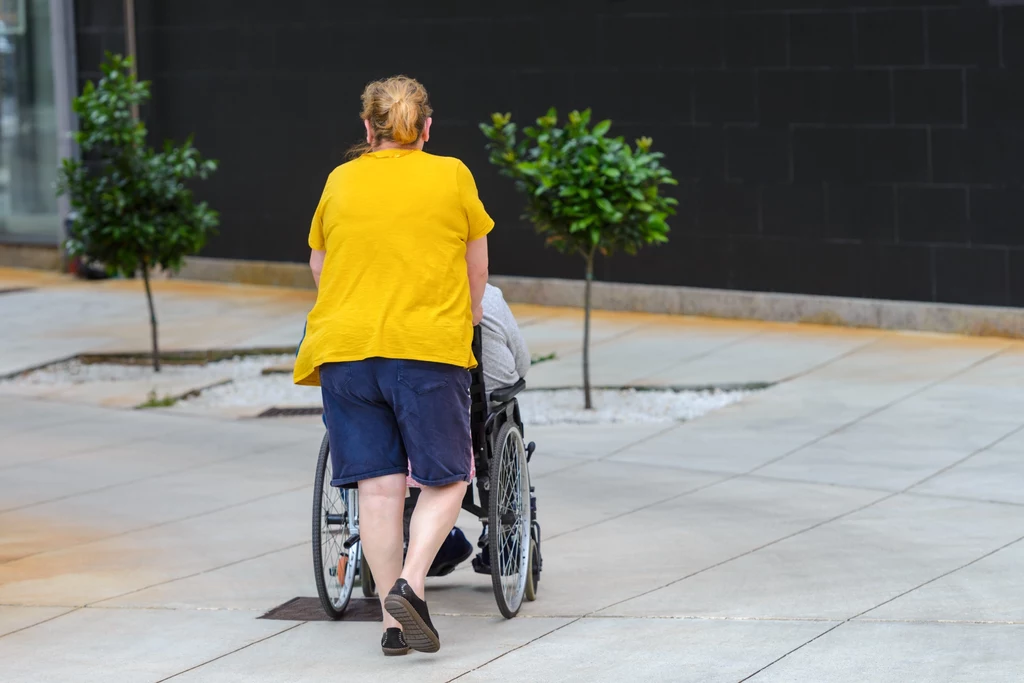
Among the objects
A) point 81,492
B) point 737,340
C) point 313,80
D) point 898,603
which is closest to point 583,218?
point 737,340

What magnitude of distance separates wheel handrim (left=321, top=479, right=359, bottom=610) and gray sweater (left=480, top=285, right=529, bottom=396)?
2.22ft

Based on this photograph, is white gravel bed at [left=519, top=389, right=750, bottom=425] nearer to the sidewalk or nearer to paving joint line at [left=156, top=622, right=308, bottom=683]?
the sidewalk

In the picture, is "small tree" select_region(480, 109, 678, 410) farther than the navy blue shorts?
Yes

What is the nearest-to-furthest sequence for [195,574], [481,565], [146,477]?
[481,565] < [195,574] < [146,477]

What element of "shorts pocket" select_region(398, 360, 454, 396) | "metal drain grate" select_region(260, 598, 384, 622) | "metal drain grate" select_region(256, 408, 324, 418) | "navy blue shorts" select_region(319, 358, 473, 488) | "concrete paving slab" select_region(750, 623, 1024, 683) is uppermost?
"shorts pocket" select_region(398, 360, 454, 396)

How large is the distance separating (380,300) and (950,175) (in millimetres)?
7512

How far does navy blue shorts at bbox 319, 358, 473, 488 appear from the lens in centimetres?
503

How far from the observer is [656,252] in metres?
13.3

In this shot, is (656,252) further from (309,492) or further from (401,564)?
(401,564)

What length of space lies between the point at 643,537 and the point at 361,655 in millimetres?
1978

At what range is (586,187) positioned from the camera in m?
9.71

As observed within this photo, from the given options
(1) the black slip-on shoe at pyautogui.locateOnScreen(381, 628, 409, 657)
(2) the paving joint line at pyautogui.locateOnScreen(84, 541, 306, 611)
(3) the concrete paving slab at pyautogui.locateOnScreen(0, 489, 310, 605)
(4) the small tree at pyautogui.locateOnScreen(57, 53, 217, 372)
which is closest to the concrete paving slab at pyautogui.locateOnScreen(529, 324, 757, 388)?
(4) the small tree at pyautogui.locateOnScreen(57, 53, 217, 372)

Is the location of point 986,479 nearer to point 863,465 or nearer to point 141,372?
point 863,465

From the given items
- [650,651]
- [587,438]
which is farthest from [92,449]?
[650,651]
